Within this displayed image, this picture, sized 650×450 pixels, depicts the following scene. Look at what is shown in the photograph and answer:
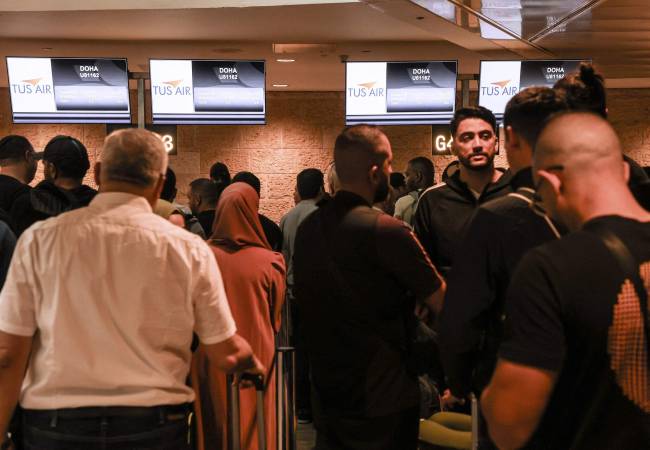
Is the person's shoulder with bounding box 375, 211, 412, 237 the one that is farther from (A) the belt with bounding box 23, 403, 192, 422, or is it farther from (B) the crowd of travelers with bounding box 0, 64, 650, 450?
(A) the belt with bounding box 23, 403, 192, 422

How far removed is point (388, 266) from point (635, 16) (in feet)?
13.1

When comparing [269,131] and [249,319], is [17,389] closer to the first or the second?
[249,319]

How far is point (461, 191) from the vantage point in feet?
11.8

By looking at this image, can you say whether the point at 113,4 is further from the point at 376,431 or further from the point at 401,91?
the point at 376,431

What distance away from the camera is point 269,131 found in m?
10.8

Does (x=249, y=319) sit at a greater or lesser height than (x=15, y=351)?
lesser

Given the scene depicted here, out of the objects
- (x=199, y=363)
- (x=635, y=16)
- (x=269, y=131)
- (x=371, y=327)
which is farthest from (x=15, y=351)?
(x=269, y=131)

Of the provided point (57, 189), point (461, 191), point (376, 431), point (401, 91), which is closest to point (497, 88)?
point (401, 91)

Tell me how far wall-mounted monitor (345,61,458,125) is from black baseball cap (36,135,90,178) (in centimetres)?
422

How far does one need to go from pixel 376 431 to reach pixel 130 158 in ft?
3.99

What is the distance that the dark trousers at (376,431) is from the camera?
2.76 meters

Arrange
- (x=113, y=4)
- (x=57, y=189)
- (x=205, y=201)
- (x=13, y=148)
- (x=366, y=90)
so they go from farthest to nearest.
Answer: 1. (x=366, y=90)
2. (x=113, y=4)
3. (x=205, y=201)
4. (x=13, y=148)
5. (x=57, y=189)

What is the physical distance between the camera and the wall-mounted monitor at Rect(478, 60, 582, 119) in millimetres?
7469

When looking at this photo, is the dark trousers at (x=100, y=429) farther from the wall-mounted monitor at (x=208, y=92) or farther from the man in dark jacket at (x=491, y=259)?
the wall-mounted monitor at (x=208, y=92)
